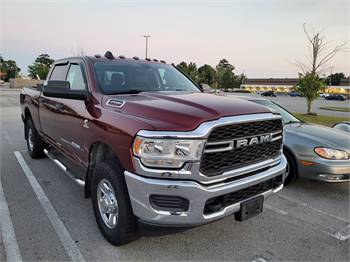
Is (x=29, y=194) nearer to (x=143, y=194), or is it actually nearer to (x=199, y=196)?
(x=143, y=194)

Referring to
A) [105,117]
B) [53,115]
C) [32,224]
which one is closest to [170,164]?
[105,117]

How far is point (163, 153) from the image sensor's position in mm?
2459

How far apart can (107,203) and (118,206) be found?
358mm

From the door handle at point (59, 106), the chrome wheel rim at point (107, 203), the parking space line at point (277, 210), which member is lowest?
the parking space line at point (277, 210)

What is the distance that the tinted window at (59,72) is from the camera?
473cm

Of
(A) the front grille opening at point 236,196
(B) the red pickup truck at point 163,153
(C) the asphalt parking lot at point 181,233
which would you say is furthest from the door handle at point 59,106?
(A) the front grille opening at point 236,196

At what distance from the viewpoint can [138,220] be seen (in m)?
2.61

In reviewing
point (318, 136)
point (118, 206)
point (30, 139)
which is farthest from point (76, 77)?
point (318, 136)

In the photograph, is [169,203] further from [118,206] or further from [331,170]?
[331,170]

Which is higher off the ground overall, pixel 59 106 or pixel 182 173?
pixel 59 106

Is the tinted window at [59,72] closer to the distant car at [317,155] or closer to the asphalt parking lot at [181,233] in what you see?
the asphalt parking lot at [181,233]

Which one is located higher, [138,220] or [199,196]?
[199,196]

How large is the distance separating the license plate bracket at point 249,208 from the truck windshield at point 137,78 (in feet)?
6.05

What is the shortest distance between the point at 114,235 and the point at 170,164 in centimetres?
104
